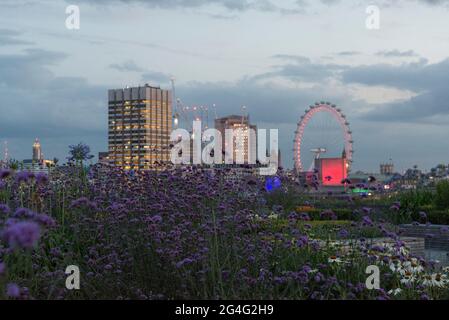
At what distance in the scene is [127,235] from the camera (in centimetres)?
636

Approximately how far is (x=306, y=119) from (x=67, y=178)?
4499 centimetres

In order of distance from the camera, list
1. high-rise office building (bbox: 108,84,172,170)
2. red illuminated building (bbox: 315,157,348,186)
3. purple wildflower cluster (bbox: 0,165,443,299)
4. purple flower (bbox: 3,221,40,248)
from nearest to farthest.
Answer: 1. purple flower (bbox: 3,221,40,248)
2. purple wildflower cluster (bbox: 0,165,443,299)
3. high-rise office building (bbox: 108,84,172,170)
4. red illuminated building (bbox: 315,157,348,186)

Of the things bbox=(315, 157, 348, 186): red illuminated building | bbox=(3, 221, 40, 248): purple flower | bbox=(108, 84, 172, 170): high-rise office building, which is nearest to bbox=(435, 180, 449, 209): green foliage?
bbox=(3, 221, 40, 248): purple flower

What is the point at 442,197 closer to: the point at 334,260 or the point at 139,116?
the point at 334,260

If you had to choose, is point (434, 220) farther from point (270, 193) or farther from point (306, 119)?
point (306, 119)

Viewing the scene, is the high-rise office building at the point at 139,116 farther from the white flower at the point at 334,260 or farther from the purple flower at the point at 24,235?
the purple flower at the point at 24,235

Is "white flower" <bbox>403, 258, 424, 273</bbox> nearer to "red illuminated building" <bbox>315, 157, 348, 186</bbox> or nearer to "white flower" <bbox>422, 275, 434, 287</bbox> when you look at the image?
"white flower" <bbox>422, 275, 434, 287</bbox>

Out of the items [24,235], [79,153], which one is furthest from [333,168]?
[24,235]

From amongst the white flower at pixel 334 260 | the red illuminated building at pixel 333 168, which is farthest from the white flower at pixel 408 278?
the red illuminated building at pixel 333 168

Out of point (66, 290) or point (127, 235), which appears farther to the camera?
point (127, 235)

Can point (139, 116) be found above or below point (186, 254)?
above

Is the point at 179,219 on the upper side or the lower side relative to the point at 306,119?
lower
